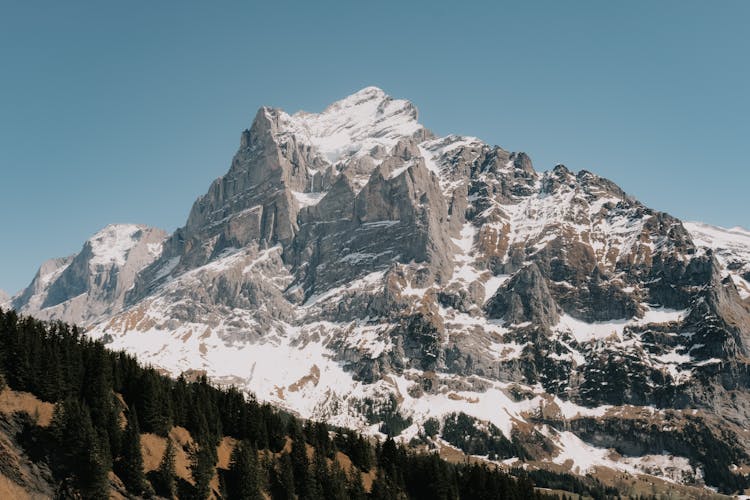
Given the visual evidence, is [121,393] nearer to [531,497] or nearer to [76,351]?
[76,351]

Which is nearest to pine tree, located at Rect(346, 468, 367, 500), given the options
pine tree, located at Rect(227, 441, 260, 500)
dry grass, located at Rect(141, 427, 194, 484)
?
pine tree, located at Rect(227, 441, 260, 500)

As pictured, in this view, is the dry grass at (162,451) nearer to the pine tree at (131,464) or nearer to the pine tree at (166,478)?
the pine tree at (166,478)

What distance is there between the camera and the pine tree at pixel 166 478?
367 feet

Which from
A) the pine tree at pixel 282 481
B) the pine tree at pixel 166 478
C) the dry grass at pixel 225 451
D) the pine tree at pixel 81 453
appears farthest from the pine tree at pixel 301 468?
the pine tree at pixel 81 453

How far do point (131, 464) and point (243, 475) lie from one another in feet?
84.1

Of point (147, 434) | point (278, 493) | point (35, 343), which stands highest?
point (35, 343)

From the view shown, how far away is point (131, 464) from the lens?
108062 mm

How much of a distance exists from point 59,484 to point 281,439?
207ft

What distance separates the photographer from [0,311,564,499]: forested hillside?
102 m

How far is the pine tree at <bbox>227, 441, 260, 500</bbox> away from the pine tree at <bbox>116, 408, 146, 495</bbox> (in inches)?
867

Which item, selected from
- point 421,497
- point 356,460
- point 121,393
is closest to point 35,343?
point 121,393

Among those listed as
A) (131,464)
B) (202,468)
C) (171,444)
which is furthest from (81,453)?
(202,468)

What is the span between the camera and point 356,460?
16988 cm

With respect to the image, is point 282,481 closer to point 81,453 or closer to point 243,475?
point 243,475
